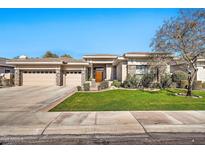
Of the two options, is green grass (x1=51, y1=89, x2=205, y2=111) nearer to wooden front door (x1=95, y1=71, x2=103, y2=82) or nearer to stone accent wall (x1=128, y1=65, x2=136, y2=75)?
stone accent wall (x1=128, y1=65, x2=136, y2=75)

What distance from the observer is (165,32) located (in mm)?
13734

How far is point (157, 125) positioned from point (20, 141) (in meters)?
4.06

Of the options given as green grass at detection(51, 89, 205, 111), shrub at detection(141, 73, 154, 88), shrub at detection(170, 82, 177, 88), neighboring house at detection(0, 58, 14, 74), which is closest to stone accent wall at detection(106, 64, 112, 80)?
shrub at detection(141, 73, 154, 88)

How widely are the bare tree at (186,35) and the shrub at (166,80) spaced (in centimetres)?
446

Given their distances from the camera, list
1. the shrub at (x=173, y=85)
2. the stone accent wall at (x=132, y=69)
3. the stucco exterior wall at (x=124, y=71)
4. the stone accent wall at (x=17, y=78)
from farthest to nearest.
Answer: the stone accent wall at (x=17, y=78)
the stucco exterior wall at (x=124, y=71)
the stone accent wall at (x=132, y=69)
the shrub at (x=173, y=85)

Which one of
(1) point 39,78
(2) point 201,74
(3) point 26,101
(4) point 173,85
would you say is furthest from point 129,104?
(1) point 39,78

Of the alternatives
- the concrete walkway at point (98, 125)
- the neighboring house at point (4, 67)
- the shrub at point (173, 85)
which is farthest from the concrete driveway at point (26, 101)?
the neighboring house at point (4, 67)

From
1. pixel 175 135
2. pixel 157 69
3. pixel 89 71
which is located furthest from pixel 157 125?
pixel 89 71

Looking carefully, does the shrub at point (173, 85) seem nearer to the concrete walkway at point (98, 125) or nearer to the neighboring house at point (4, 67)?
the concrete walkway at point (98, 125)

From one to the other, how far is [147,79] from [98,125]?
13956mm

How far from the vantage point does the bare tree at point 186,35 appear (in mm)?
12695

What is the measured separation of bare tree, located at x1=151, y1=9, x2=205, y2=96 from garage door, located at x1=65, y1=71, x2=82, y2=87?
11.6 metres
